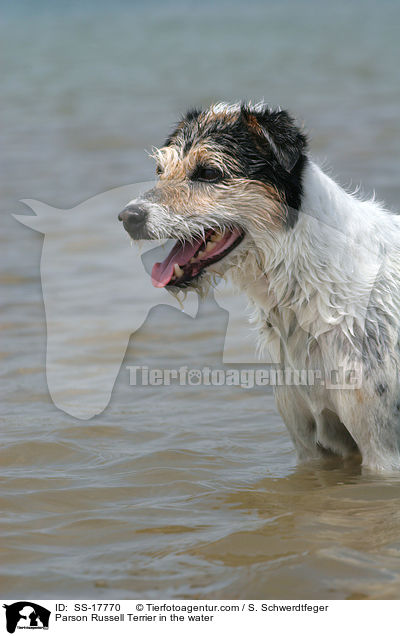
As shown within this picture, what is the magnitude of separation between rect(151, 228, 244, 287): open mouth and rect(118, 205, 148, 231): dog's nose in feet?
0.98

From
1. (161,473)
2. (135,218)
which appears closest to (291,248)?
(135,218)

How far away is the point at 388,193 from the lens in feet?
39.2

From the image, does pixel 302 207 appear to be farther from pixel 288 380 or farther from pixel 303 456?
pixel 303 456

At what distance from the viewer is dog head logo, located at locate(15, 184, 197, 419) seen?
785 cm

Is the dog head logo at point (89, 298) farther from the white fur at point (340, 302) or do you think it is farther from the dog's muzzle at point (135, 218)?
the white fur at point (340, 302)

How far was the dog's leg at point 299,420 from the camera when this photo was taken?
18.2 feet

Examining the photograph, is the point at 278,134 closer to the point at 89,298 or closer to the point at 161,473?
the point at 161,473

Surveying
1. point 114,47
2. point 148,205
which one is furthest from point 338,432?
point 114,47

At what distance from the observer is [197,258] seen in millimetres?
5266
